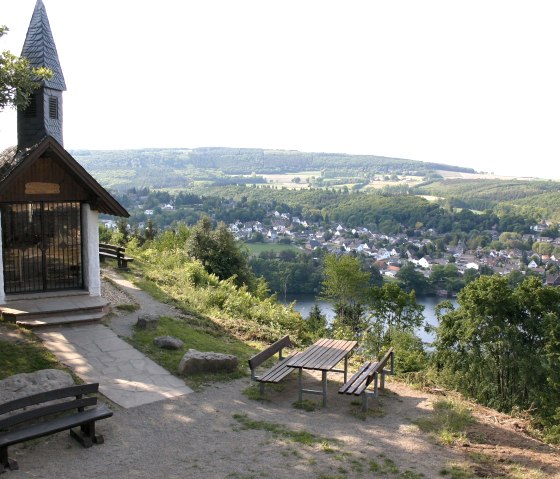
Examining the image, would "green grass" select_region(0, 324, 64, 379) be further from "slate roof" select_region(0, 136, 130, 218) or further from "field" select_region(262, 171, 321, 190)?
"field" select_region(262, 171, 321, 190)

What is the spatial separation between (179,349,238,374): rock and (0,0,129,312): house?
4.78 meters

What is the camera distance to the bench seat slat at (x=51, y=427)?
7.17 meters

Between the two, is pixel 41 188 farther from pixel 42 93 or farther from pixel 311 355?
pixel 311 355

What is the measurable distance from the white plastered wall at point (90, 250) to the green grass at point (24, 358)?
10.6ft

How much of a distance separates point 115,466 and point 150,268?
15.1m

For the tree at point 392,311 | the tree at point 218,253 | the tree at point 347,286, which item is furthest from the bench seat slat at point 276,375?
the tree at point 218,253

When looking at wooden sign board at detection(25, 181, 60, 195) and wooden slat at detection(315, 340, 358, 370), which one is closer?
wooden slat at detection(315, 340, 358, 370)

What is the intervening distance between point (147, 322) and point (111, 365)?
2399mm

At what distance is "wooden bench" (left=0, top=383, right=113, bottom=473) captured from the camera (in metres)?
7.21

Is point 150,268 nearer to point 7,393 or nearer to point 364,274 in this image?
point 364,274

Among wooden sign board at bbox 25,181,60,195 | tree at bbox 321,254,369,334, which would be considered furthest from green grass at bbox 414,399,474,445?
tree at bbox 321,254,369,334

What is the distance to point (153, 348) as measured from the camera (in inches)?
485

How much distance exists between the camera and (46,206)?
47.1 feet

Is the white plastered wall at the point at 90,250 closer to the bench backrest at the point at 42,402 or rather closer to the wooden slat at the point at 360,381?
the bench backrest at the point at 42,402
